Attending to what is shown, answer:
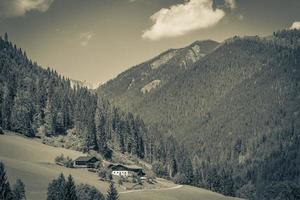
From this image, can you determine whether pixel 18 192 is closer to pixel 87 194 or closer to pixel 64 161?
pixel 87 194

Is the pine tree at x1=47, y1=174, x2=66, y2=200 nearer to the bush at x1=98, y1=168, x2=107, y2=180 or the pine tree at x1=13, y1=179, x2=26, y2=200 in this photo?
the pine tree at x1=13, y1=179, x2=26, y2=200

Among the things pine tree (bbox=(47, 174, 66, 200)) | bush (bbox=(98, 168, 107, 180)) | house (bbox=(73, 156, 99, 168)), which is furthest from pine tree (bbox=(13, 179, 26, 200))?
house (bbox=(73, 156, 99, 168))

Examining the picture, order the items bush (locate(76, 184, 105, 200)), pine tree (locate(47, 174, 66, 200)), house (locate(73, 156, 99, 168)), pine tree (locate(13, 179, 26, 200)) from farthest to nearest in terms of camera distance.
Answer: house (locate(73, 156, 99, 168)) → bush (locate(76, 184, 105, 200)) → pine tree (locate(47, 174, 66, 200)) → pine tree (locate(13, 179, 26, 200))

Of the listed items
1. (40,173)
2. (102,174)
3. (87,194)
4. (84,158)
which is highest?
(84,158)

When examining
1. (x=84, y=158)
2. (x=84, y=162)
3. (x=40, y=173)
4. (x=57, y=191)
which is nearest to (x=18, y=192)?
(x=57, y=191)

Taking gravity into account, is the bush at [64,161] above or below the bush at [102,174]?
above

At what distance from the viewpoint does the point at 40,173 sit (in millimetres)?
147250

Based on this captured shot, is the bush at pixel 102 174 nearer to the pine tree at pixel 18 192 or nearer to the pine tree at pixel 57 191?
the pine tree at pixel 57 191

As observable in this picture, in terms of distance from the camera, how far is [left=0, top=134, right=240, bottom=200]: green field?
13546cm

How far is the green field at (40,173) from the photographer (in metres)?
135

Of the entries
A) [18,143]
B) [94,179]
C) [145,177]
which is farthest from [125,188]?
[18,143]

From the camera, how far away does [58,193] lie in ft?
373

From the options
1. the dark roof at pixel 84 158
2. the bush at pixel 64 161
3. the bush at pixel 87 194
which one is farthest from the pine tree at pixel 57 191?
the dark roof at pixel 84 158

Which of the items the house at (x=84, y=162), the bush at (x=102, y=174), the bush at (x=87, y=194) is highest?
the house at (x=84, y=162)
